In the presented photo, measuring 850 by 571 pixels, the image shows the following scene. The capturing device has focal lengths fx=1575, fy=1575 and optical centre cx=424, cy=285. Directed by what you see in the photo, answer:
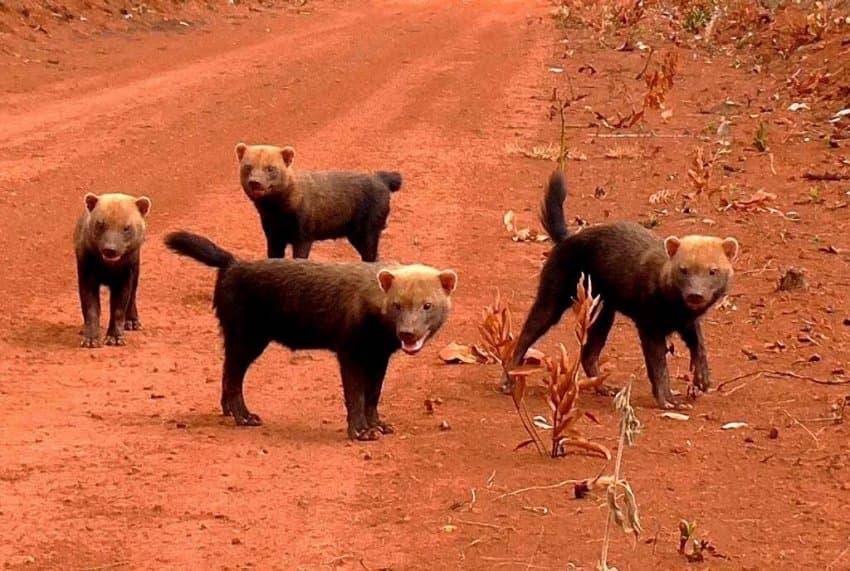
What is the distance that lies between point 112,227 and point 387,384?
7.39 feet

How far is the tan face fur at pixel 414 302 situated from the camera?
7832 millimetres

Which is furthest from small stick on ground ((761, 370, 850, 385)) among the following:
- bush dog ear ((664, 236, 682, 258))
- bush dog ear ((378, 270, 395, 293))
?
bush dog ear ((378, 270, 395, 293))

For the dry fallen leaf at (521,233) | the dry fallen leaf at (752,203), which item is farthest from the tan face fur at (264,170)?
the dry fallen leaf at (752,203)

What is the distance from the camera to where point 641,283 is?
29.9ft

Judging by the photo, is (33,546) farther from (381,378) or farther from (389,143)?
(389,143)


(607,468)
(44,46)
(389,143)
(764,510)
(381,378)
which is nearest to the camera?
(764,510)

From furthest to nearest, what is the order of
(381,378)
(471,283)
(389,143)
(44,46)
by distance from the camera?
(44,46), (389,143), (471,283), (381,378)

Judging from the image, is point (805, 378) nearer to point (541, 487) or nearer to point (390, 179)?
point (541, 487)

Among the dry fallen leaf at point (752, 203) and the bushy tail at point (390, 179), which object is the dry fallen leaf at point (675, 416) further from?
the dry fallen leaf at point (752, 203)

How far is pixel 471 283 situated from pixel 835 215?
396 centimetres

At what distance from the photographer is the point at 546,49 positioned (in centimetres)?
2853

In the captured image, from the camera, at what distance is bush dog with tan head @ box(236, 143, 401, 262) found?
12.2m

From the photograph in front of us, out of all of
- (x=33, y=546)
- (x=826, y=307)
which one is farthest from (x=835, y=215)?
(x=33, y=546)

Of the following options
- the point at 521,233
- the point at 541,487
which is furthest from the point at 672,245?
the point at 521,233
